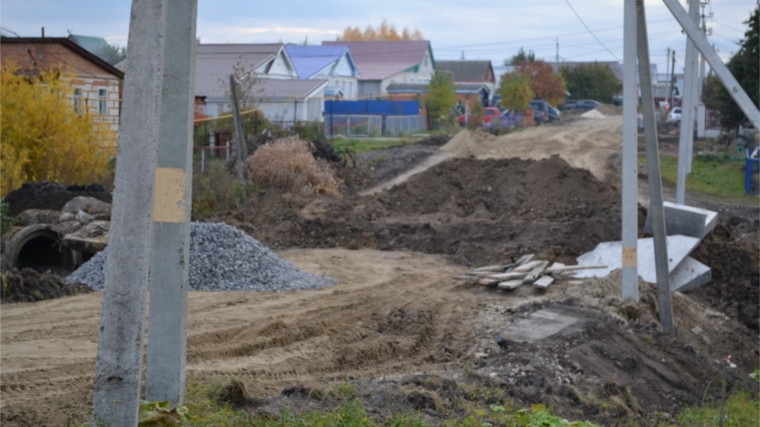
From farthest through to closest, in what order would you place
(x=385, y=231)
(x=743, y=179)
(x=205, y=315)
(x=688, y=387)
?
(x=743, y=179), (x=385, y=231), (x=205, y=315), (x=688, y=387)

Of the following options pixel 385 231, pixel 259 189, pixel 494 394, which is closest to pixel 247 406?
pixel 494 394

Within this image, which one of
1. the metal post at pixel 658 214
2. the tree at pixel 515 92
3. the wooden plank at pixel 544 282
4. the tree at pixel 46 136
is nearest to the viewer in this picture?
the metal post at pixel 658 214

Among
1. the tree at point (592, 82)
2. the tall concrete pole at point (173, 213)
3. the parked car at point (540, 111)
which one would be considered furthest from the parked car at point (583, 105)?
the tall concrete pole at point (173, 213)

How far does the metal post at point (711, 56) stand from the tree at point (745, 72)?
36009 millimetres

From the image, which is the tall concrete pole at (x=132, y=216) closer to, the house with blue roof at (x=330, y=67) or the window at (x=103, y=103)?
the window at (x=103, y=103)

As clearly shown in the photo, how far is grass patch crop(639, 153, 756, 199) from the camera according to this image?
107ft

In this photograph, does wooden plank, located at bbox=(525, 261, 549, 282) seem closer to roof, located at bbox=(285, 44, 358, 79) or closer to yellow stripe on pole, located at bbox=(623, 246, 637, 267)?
yellow stripe on pole, located at bbox=(623, 246, 637, 267)

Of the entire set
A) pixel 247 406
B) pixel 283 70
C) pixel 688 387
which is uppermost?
pixel 283 70

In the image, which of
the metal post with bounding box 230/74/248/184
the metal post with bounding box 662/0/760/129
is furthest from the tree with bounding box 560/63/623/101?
the metal post with bounding box 662/0/760/129

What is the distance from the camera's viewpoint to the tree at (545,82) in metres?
90.2

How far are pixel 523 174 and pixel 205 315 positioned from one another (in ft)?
52.8

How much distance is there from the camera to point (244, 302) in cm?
1358

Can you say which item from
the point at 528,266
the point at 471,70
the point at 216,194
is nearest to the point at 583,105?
the point at 471,70

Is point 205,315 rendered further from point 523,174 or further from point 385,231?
point 523,174
